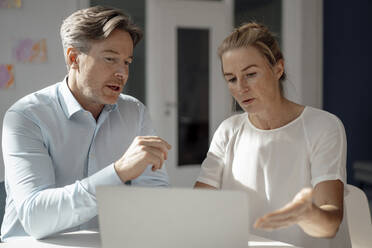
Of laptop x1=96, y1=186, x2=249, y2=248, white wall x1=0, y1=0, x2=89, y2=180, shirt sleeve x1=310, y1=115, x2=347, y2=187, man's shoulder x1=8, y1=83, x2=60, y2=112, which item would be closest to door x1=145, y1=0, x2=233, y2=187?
white wall x1=0, y1=0, x2=89, y2=180

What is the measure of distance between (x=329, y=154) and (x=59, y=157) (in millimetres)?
902

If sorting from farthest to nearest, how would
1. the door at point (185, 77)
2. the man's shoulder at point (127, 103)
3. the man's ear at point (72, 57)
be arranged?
the door at point (185, 77) < the man's shoulder at point (127, 103) < the man's ear at point (72, 57)

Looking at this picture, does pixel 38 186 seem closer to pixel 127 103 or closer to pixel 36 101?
pixel 36 101

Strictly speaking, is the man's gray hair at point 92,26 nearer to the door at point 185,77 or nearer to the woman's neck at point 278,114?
the woman's neck at point 278,114

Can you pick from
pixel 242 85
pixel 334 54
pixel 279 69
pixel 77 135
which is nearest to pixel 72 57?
pixel 77 135

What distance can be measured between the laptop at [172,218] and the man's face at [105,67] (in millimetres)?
655

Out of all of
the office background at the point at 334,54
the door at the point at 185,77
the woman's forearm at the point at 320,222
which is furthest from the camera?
the office background at the point at 334,54

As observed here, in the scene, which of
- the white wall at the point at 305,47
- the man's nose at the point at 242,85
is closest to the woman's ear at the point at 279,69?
the man's nose at the point at 242,85

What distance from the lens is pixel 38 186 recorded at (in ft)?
4.50

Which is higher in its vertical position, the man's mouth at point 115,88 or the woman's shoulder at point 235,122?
the man's mouth at point 115,88

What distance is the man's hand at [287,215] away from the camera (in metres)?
0.96

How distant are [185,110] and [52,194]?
3821 millimetres

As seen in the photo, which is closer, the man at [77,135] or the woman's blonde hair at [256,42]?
the man at [77,135]

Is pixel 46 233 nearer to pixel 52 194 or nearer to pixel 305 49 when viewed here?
pixel 52 194
